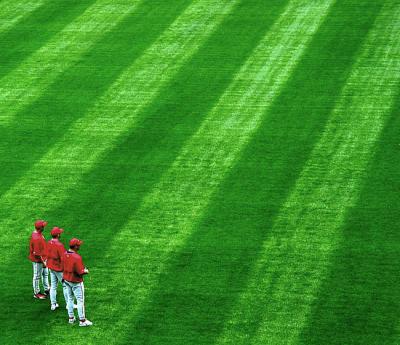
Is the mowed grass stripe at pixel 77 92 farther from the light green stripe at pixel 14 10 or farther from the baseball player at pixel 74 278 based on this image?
the baseball player at pixel 74 278

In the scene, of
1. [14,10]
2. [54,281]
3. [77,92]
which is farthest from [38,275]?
[14,10]

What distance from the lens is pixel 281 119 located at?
73.3 feet

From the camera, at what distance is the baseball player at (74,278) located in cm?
1431

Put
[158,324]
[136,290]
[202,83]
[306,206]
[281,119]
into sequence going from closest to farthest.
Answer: [158,324]
[136,290]
[306,206]
[281,119]
[202,83]

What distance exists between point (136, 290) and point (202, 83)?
384 inches

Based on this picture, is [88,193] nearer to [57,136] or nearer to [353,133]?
[57,136]

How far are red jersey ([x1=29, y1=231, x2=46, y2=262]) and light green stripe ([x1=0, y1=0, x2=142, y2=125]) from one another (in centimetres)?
797

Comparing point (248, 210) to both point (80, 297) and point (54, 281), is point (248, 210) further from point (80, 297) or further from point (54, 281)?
point (80, 297)

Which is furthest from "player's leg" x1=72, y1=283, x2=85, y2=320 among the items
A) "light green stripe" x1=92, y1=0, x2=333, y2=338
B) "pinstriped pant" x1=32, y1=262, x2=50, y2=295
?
→ "pinstriped pant" x1=32, y1=262, x2=50, y2=295

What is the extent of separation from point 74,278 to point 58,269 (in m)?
0.60

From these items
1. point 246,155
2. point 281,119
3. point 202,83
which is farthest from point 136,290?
point 202,83

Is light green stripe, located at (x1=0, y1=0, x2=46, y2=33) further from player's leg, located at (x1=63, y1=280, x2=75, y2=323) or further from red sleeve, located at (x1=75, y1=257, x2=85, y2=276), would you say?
red sleeve, located at (x1=75, y1=257, x2=85, y2=276)

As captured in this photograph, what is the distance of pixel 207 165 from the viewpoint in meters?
20.3

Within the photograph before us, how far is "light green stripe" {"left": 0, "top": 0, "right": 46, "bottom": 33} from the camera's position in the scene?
94.2ft
